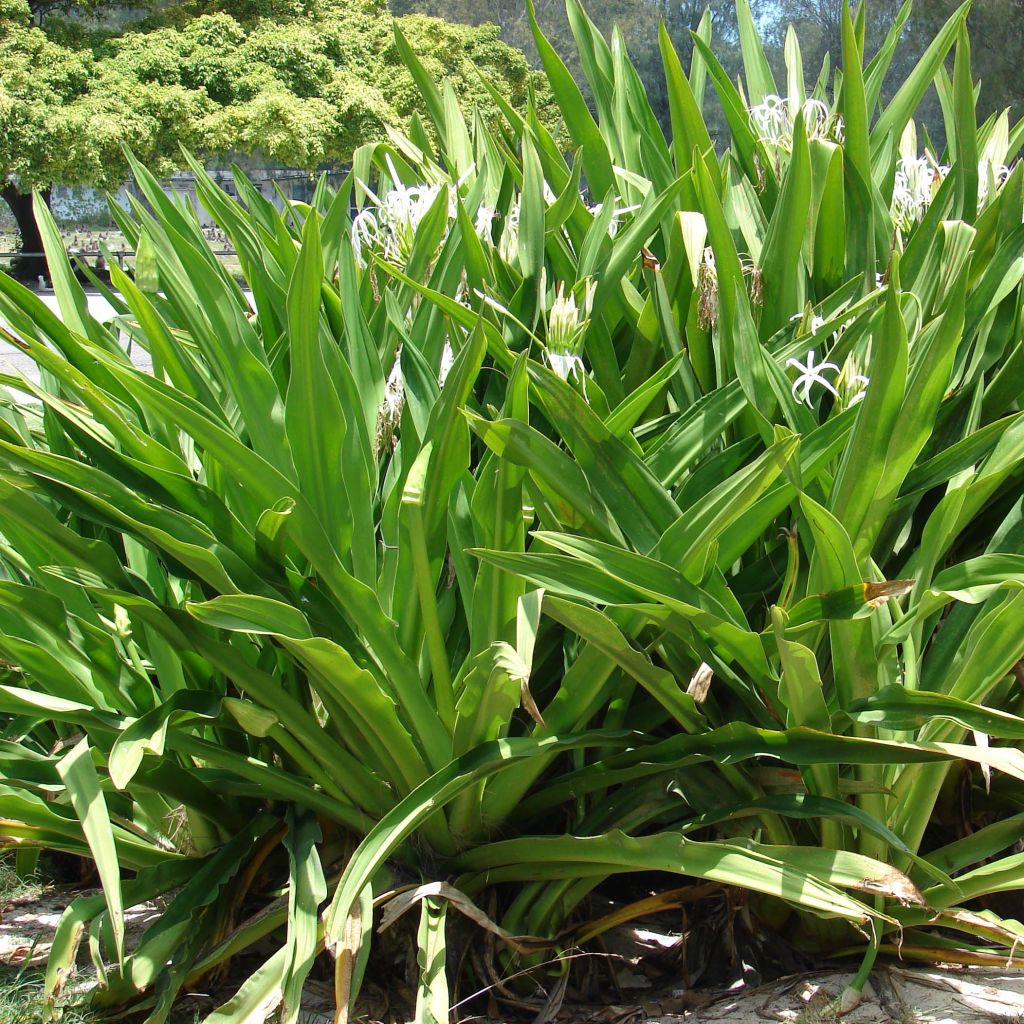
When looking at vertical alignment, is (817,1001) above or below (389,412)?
below

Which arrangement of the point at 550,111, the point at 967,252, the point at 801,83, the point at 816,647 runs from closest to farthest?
the point at 816,647 < the point at 967,252 < the point at 801,83 < the point at 550,111

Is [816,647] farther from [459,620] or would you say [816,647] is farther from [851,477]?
[459,620]

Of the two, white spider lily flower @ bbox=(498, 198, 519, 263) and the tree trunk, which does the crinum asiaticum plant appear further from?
the tree trunk

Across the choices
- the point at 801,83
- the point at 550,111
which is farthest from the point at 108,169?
the point at 801,83

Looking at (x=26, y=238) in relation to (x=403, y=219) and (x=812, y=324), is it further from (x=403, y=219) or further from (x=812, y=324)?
(x=812, y=324)

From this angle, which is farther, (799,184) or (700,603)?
(799,184)

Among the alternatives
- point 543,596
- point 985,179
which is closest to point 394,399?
point 543,596

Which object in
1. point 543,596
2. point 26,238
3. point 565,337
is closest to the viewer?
point 543,596
